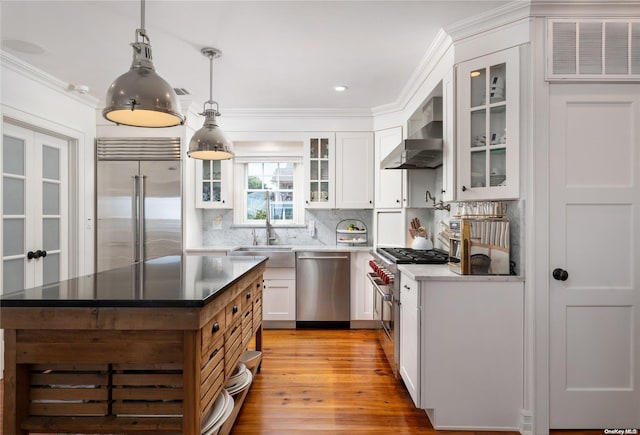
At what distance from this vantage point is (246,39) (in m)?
2.57

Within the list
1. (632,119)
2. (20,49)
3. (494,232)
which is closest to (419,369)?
(494,232)

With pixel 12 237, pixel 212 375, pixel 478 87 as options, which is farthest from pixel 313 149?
pixel 212 375

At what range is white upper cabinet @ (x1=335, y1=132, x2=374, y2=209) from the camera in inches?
168

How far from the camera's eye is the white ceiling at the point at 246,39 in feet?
7.19

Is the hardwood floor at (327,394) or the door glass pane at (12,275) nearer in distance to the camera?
the hardwood floor at (327,394)

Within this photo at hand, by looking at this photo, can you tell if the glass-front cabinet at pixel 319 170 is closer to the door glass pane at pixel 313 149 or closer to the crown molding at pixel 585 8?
the door glass pane at pixel 313 149

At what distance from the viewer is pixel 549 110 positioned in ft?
6.93

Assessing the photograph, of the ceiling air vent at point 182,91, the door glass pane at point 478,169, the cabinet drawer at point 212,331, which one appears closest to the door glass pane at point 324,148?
the ceiling air vent at point 182,91

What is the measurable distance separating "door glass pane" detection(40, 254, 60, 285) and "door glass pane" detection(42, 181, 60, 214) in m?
0.44

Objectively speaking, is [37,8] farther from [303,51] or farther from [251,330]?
[251,330]

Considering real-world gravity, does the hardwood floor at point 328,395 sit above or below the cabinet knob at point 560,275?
below

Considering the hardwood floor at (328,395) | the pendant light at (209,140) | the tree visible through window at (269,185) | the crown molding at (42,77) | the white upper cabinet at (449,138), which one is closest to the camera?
the hardwood floor at (328,395)

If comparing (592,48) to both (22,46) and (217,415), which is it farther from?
(22,46)

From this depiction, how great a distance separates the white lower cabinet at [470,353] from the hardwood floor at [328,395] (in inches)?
4.7
